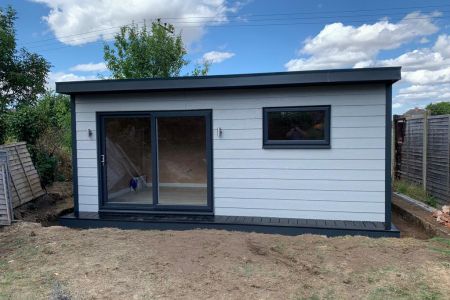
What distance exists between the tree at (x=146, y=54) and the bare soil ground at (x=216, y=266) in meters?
10.6

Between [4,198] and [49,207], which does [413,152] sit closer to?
[49,207]

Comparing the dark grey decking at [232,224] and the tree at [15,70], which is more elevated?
the tree at [15,70]

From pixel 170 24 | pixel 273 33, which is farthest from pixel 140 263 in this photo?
pixel 170 24

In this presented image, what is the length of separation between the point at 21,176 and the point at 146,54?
9.00 m

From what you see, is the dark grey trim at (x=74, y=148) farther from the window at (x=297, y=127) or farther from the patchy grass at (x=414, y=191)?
the patchy grass at (x=414, y=191)

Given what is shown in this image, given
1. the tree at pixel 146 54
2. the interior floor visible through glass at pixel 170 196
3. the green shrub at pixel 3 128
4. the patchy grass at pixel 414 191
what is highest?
the tree at pixel 146 54

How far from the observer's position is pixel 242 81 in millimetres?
5344

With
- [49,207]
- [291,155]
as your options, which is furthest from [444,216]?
[49,207]

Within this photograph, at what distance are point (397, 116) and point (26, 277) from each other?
8.15m

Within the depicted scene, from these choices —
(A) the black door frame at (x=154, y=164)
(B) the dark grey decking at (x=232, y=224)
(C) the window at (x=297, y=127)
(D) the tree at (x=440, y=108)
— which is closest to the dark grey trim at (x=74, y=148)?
(B) the dark grey decking at (x=232, y=224)

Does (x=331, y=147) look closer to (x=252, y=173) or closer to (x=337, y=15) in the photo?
(x=252, y=173)

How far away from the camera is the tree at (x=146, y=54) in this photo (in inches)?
577

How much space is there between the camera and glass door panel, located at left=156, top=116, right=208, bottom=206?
6020mm

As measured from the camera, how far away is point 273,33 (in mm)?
14742
